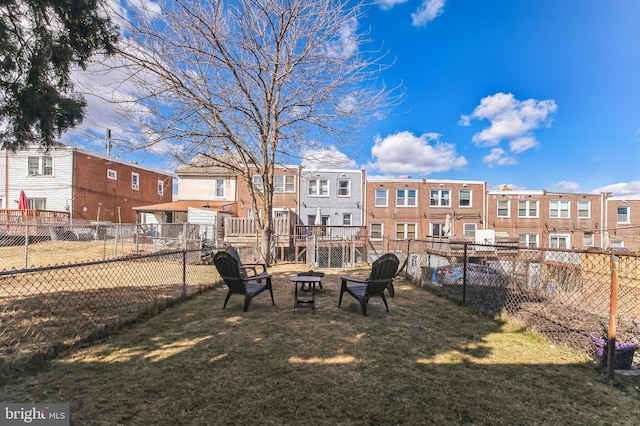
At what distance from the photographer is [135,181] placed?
27.2 m

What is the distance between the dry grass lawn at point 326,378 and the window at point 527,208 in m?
24.8

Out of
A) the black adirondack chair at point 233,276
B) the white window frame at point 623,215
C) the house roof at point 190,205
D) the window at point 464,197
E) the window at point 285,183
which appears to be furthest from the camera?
the white window frame at point 623,215

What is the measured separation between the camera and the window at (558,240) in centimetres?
2533

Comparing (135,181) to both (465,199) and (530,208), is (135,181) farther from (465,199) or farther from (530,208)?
(530,208)

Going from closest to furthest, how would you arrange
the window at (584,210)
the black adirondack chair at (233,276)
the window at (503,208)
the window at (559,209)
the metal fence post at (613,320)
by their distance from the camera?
the metal fence post at (613,320) < the black adirondack chair at (233,276) < the window at (503,208) < the window at (559,209) < the window at (584,210)

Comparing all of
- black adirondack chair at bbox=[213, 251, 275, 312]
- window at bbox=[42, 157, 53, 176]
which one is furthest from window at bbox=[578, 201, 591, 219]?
window at bbox=[42, 157, 53, 176]

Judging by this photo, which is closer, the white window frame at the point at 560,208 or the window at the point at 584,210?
the white window frame at the point at 560,208

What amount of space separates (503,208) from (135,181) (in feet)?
104

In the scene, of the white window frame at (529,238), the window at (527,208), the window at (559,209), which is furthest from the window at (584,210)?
the white window frame at (529,238)

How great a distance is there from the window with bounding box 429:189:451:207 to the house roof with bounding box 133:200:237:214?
15.6 meters

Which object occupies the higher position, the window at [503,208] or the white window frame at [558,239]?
the window at [503,208]

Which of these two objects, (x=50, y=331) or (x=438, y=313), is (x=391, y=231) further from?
(x=50, y=331)

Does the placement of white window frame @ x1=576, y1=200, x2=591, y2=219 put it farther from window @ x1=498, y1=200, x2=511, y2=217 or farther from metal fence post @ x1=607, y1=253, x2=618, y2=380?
metal fence post @ x1=607, y1=253, x2=618, y2=380

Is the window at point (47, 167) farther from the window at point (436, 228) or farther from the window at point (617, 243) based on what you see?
the window at point (617, 243)
